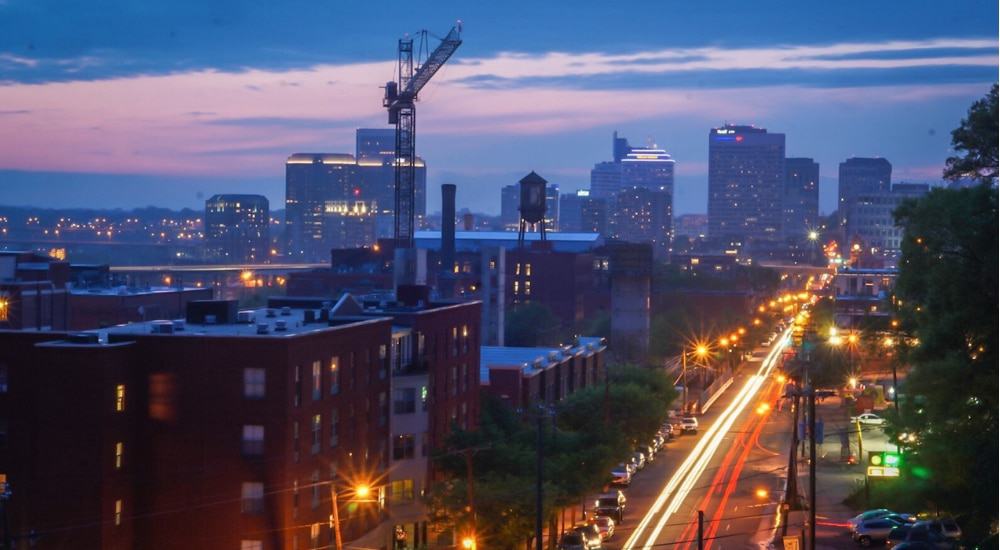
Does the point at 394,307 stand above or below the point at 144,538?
above

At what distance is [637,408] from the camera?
168 feet

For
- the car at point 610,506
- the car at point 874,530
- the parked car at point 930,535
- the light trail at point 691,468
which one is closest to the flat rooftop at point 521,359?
the light trail at point 691,468

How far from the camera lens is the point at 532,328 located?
3789 inches

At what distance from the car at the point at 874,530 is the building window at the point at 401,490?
474 inches

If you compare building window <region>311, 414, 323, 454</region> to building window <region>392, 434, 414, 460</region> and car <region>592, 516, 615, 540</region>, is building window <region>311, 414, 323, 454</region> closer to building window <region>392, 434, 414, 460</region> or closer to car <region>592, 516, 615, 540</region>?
building window <region>392, 434, 414, 460</region>

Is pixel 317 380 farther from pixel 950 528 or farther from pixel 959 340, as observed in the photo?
pixel 959 340

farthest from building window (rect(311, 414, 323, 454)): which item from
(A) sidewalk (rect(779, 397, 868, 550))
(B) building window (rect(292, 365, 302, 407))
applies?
(A) sidewalk (rect(779, 397, 868, 550))

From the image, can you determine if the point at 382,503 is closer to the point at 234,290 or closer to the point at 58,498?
the point at 58,498

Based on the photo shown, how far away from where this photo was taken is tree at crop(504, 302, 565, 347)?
94.2 metres

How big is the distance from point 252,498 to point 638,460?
23.6 metres

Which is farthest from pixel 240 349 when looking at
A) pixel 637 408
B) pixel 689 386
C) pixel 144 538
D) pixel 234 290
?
pixel 234 290

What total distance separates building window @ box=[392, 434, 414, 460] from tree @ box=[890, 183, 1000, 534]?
1860cm

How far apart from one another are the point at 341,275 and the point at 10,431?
261 ft

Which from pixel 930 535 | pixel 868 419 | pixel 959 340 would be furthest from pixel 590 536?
pixel 868 419
